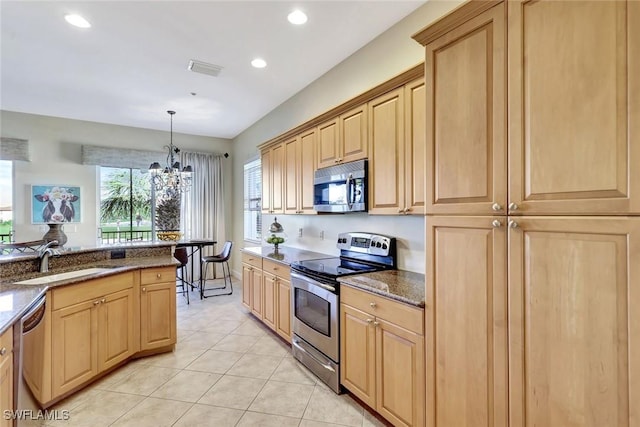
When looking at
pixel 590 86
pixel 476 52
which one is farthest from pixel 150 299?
pixel 590 86

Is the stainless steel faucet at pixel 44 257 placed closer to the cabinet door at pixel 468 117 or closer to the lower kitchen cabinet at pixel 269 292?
the lower kitchen cabinet at pixel 269 292

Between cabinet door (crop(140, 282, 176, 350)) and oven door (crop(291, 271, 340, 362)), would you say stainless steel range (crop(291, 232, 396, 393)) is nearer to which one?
oven door (crop(291, 271, 340, 362))

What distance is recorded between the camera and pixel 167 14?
2.54m

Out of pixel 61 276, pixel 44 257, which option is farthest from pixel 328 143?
pixel 44 257

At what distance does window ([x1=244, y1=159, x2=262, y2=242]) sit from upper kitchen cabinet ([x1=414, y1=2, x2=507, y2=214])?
423 cm

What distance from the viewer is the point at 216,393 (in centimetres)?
246

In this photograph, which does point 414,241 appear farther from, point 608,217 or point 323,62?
point 323,62

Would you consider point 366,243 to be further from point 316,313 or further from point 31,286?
point 31,286

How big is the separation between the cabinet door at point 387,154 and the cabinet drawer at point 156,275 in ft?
6.89

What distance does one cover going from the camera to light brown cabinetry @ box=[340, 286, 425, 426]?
1.78 m

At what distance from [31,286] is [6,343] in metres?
0.79

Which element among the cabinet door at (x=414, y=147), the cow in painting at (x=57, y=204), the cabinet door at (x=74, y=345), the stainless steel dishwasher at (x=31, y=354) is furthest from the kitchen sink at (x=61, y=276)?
the cow in painting at (x=57, y=204)

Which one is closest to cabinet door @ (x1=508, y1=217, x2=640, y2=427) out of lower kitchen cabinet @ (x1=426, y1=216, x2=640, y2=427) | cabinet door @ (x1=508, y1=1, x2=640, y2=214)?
lower kitchen cabinet @ (x1=426, y1=216, x2=640, y2=427)

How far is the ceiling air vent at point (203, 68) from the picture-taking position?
11.0 feet
